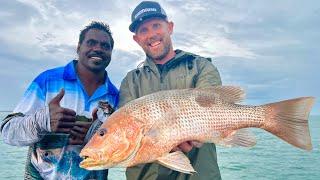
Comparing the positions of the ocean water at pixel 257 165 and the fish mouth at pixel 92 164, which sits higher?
the fish mouth at pixel 92 164

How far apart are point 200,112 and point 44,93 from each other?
2.04 meters

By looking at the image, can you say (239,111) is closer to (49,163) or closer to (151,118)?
(151,118)

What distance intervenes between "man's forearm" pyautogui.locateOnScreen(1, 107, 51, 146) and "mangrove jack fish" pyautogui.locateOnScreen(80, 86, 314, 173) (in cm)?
77

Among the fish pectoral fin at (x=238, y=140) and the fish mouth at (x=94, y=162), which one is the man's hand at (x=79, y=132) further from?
the fish pectoral fin at (x=238, y=140)

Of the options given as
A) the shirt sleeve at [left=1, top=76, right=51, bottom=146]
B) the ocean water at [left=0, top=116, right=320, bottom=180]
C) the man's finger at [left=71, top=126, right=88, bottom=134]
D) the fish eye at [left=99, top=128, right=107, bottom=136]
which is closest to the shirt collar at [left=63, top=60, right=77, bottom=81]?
the shirt sleeve at [left=1, top=76, right=51, bottom=146]

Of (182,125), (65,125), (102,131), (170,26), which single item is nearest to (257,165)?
(170,26)

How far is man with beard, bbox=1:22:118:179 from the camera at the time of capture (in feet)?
13.1

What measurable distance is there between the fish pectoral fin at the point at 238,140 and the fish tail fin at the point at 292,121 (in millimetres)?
229

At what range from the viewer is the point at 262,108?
3924mm

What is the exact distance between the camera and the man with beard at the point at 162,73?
4.52 metres

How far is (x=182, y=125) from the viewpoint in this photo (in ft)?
11.8

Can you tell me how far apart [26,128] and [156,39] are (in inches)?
79.1

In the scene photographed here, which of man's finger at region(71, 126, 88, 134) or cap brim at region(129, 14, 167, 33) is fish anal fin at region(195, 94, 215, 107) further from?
cap brim at region(129, 14, 167, 33)

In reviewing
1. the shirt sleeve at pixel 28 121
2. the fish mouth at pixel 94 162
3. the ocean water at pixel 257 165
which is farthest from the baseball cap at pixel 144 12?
the ocean water at pixel 257 165
